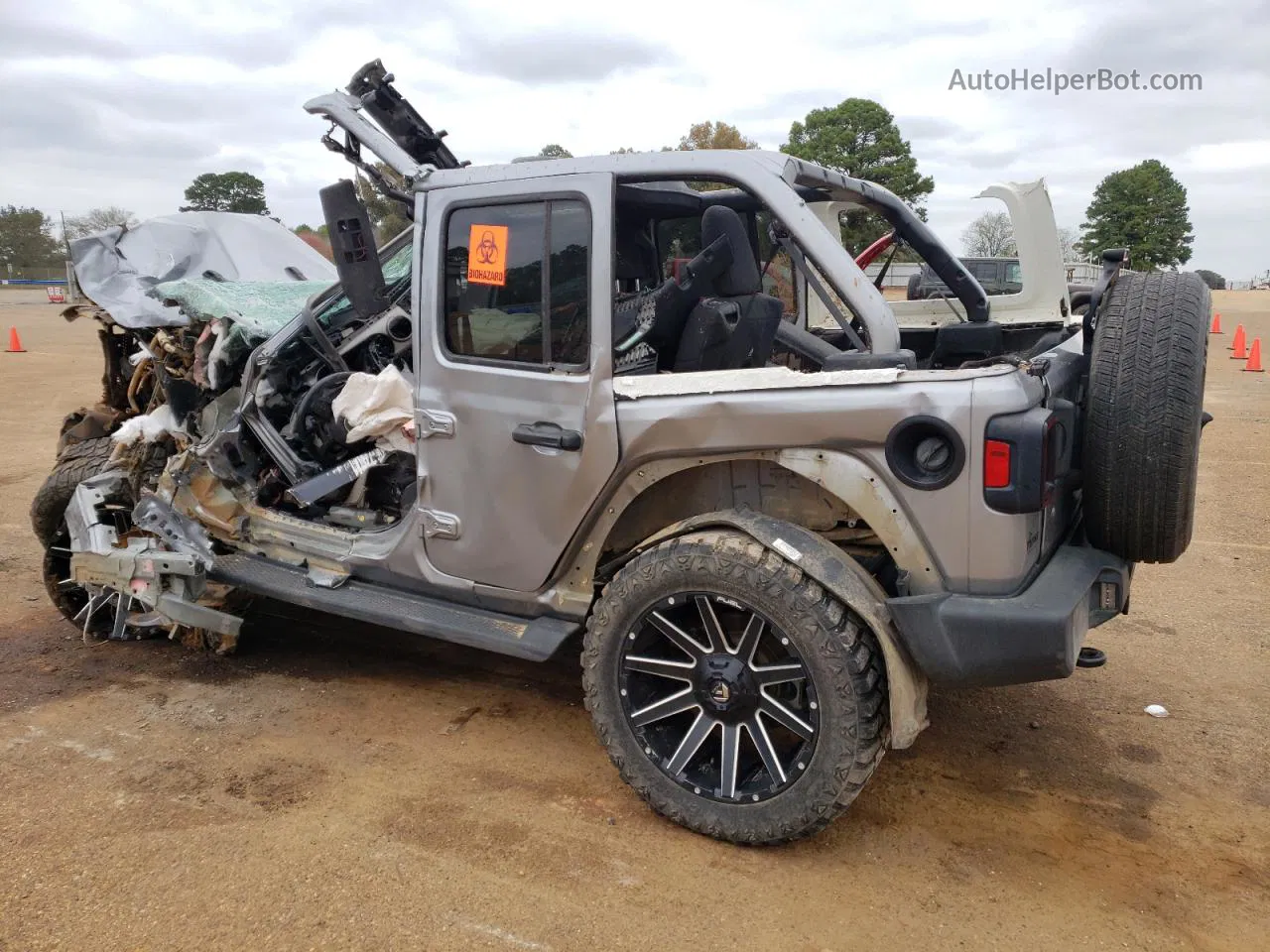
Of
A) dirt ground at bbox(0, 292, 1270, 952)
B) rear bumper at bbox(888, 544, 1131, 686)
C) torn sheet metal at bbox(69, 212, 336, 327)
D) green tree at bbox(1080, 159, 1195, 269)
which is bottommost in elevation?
dirt ground at bbox(0, 292, 1270, 952)

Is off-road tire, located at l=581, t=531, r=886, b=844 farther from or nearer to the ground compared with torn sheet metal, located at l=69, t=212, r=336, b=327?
nearer to the ground

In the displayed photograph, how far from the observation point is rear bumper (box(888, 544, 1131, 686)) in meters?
2.67

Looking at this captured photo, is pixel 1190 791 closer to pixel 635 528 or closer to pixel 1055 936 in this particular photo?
pixel 1055 936

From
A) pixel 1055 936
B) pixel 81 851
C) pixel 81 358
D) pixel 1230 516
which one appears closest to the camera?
pixel 1055 936

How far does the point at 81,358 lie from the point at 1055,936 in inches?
763

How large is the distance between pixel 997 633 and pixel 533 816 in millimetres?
1652

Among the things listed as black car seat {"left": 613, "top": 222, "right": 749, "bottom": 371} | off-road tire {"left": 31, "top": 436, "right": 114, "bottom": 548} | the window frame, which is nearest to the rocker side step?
the window frame

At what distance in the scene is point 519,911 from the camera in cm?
→ 276

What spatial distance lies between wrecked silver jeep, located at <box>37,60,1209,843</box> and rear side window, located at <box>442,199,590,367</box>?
0.01 meters

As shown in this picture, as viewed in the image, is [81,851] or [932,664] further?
[81,851]

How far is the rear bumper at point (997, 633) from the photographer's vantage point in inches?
105

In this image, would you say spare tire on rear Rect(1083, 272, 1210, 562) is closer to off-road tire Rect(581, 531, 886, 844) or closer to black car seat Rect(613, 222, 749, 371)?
off-road tire Rect(581, 531, 886, 844)

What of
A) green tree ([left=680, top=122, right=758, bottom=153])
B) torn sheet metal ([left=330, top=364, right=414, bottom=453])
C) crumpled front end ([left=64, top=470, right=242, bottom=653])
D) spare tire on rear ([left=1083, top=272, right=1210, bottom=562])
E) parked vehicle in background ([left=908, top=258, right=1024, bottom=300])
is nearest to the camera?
spare tire on rear ([left=1083, top=272, right=1210, bottom=562])

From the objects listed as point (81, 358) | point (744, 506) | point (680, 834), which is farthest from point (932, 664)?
point (81, 358)
